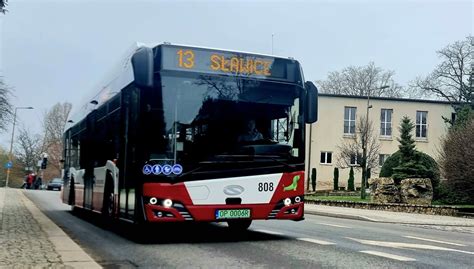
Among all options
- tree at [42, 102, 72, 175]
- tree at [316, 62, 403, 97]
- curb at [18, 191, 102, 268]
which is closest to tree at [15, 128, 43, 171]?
tree at [42, 102, 72, 175]

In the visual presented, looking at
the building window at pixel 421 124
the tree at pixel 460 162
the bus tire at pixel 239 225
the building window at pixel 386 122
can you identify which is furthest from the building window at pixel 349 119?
the bus tire at pixel 239 225

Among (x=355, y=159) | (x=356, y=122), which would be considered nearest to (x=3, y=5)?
(x=355, y=159)

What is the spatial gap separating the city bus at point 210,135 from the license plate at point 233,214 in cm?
2

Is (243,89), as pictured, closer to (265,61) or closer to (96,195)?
(265,61)

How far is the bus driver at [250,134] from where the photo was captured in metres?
10.6

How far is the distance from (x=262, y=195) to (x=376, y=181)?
21233 mm

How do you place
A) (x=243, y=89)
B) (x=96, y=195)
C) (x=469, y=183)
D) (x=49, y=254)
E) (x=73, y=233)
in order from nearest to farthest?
(x=49, y=254) < (x=243, y=89) < (x=73, y=233) < (x=96, y=195) < (x=469, y=183)

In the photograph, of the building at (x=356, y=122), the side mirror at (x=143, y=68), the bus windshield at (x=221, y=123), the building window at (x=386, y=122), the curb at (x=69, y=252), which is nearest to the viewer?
the curb at (x=69, y=252)

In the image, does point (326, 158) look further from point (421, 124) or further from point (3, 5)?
point (3, 5)

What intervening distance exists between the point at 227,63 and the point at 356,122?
161 ft

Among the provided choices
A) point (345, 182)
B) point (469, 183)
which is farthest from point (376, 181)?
point (345, 182)

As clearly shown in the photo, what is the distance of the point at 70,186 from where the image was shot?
19.2 meters

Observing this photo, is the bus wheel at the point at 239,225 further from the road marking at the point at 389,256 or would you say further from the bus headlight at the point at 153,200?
the road marking at the point at 389,256

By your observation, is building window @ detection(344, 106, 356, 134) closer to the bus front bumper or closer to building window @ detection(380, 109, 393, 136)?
building window @ detection(380, 109, 393, 136)
